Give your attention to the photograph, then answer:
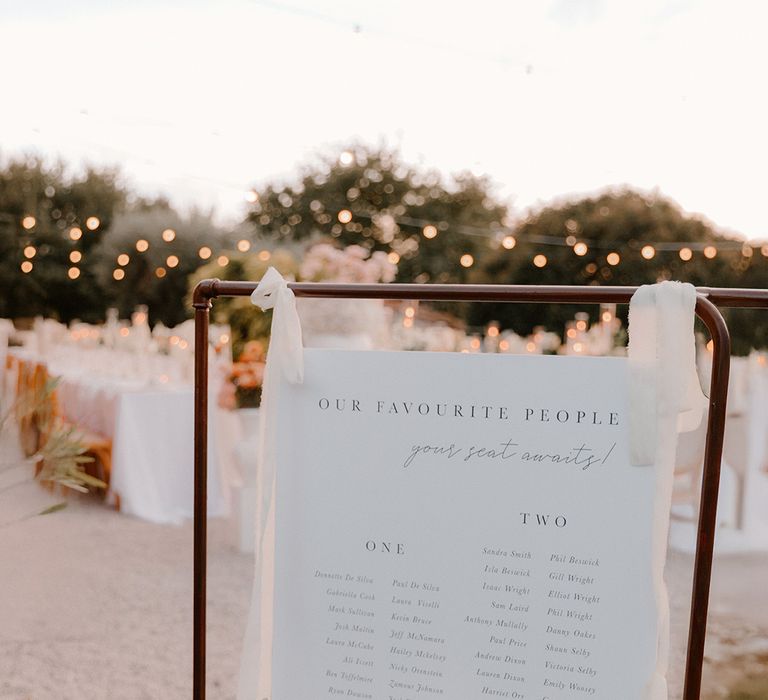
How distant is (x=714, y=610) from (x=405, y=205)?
11.9 metres

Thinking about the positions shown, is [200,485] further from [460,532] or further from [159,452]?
[159,452]

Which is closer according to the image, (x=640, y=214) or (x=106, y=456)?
(x=106, y=456)

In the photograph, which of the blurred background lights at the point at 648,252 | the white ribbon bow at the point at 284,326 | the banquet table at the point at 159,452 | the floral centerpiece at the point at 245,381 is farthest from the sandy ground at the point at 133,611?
the blurred background lights at the point at 648,252

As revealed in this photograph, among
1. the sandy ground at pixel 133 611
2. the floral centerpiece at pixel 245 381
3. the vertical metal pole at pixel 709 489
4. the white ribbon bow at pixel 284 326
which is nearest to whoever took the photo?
the vertical metal pole at pixel 709 489

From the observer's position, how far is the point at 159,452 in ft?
14.3

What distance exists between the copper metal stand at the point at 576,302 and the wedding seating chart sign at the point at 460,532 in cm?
7

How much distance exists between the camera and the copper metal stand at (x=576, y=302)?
1179mm

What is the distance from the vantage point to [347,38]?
9.80m

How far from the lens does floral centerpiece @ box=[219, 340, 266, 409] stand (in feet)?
13.5

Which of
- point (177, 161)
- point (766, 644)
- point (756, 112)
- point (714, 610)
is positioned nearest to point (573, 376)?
point (766, 644)

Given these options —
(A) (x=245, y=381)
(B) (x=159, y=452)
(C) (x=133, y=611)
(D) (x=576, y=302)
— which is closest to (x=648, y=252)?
(A) (x=245, y=381)

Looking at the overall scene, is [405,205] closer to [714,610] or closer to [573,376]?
[714,610]

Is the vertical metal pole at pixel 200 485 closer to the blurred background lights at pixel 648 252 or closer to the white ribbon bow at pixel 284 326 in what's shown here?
the white ribbon bow at pixel 284 326

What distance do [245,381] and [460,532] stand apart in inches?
115
